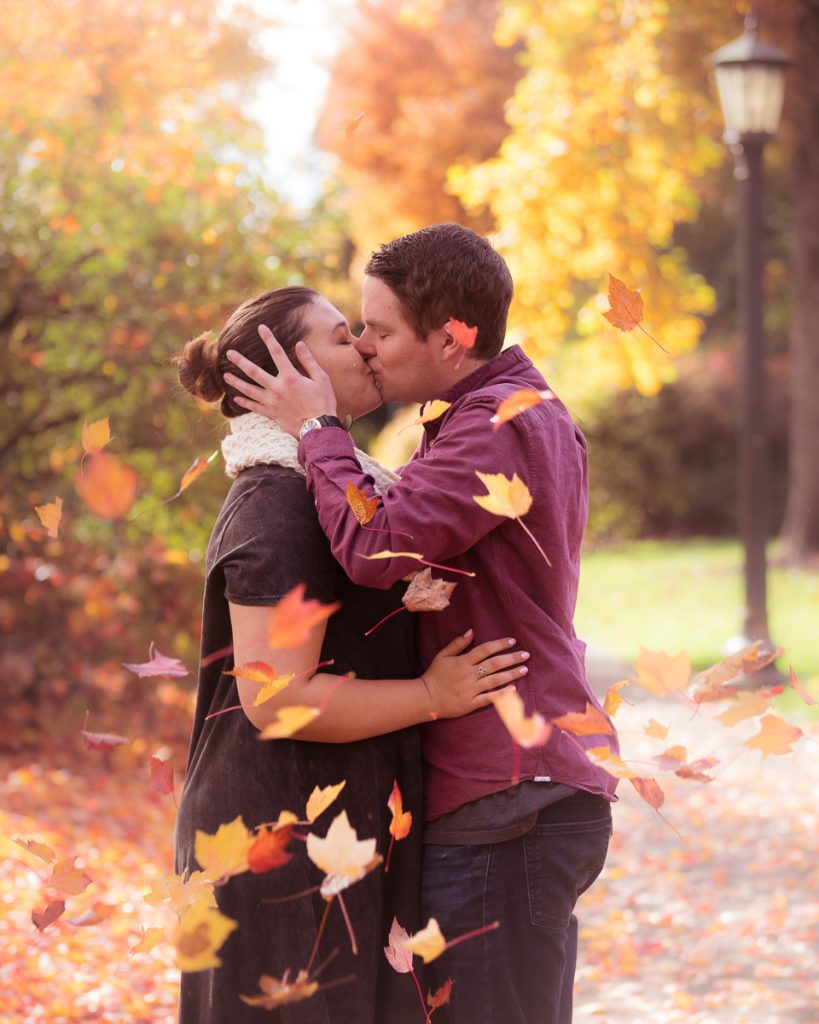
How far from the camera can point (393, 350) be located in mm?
2281

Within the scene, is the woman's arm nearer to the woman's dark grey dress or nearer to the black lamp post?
the woman's dark grey dress

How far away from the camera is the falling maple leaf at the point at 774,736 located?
212 cm

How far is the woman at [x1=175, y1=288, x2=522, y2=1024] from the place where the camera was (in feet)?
6.97

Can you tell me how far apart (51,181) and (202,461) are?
5.06m

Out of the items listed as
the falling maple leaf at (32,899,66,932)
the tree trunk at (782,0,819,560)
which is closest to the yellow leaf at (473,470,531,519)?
the falling maple leaf at (32,899,66,932)

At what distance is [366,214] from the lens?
2262 centimetres

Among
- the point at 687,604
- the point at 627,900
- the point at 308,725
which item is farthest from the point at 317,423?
the point at 687,604

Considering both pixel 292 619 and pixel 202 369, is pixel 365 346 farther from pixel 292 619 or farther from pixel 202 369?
pixel 292 619

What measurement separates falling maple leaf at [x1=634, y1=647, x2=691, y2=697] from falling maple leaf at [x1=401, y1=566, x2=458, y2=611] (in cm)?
33

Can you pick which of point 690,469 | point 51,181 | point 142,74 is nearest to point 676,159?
point 142,74

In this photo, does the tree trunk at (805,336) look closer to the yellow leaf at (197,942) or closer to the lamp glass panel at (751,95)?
the lamp glass panel at (751,95)

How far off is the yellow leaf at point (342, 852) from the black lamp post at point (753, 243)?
7.28 metres

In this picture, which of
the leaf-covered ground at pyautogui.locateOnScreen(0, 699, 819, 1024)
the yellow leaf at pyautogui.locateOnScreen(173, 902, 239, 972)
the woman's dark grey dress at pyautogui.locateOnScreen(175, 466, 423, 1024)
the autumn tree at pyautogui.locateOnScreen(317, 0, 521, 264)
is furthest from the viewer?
the autumn tree at pyautogui.locateOnScreen(317, 0, 521, 264)

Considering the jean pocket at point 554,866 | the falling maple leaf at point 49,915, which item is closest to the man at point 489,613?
the jean pocket at point 554,866
